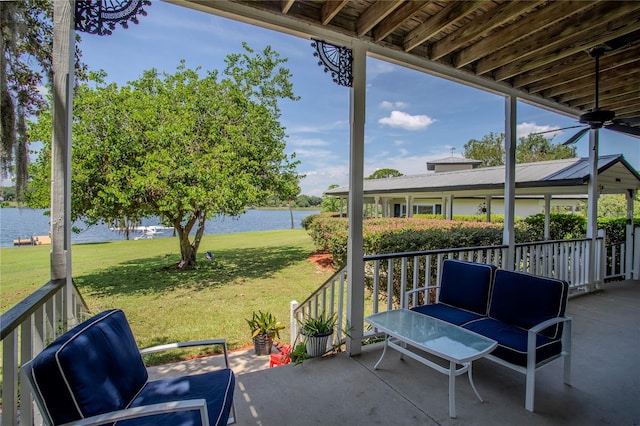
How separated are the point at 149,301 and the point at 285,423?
562 centimetres

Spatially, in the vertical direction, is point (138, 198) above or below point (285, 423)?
above

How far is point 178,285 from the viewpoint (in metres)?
7.66

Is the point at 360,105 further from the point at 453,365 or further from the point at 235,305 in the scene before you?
the point at 235,305

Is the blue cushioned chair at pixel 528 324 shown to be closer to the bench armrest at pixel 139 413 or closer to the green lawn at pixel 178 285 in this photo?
the bench armrest at pixel 139 413

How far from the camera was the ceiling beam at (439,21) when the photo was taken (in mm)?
2459

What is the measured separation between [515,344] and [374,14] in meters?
2.78

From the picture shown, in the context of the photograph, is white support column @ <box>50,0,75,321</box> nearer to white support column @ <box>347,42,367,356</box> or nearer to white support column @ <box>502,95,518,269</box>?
white support column @ <box>347,42,367,356</box>

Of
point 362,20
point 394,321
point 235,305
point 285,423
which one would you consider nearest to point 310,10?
point 362,20

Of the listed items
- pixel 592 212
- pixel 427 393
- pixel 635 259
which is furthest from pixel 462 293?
pixel 635 259

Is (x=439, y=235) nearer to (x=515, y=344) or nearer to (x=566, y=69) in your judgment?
(x=566, y=69)

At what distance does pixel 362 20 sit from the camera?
2.71 meters

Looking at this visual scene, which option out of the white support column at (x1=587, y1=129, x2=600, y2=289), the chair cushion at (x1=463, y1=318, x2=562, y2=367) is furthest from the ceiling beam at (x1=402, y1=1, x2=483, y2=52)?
the white support column at (x1=587, y1=129, x2=600, y2=289)

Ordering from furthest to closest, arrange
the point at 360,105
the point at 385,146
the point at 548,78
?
Answer: the point at 385,146
the point at 548,78
the point at 360,105

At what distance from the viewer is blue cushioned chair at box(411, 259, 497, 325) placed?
2820 millimetres
